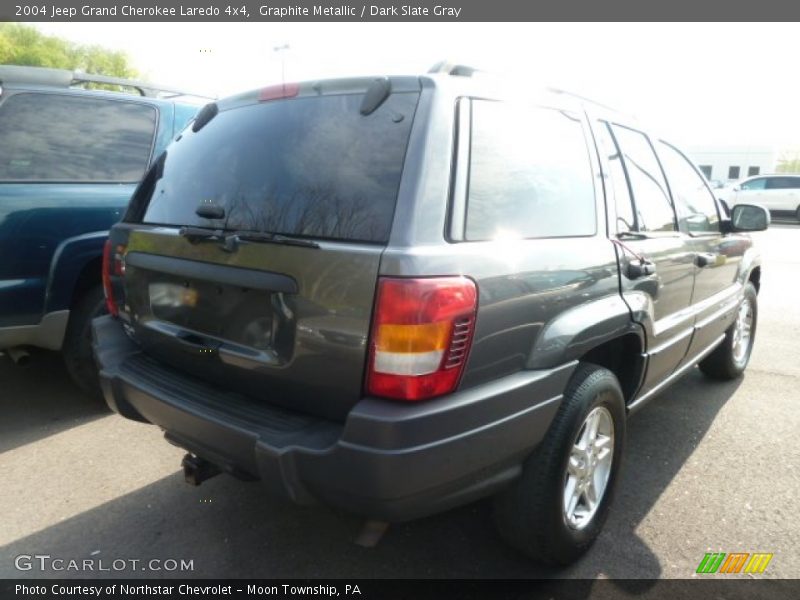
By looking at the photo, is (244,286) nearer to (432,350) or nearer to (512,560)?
(432,350)

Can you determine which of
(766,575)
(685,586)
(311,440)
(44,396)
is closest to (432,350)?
(311,440)

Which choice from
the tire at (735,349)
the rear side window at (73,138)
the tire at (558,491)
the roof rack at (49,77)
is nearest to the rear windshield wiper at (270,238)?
the tire at (558,491)

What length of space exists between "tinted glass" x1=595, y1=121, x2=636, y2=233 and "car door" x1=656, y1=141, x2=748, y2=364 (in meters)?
0.67

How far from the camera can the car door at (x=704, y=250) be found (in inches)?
131

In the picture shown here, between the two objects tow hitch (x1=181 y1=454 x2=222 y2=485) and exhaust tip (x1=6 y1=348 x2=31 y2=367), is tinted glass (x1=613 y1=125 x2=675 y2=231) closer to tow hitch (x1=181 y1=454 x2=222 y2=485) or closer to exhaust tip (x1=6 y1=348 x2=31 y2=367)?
tow hitch (x1=181 y1=454 x2=222 y2=485)

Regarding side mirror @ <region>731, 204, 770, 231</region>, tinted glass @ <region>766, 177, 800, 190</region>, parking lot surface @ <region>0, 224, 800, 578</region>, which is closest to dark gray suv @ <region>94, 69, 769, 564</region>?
parking lot surface @ <region>0, 224, 800, 578</region>

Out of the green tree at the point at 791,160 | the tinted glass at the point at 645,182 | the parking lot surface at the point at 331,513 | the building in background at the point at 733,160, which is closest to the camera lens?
the parking lot surface at the point at 331,513

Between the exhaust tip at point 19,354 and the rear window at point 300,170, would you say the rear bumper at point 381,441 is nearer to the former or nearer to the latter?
the rear window at point 300,170

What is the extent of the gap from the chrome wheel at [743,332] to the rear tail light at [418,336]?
11.4 ft

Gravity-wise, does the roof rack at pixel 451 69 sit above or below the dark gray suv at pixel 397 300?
above

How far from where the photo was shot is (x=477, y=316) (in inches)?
71.4

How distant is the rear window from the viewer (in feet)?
6.25

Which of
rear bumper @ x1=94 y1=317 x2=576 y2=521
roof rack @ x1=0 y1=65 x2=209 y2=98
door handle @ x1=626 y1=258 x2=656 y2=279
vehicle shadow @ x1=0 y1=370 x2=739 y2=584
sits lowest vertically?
vehicle shadow @ x1=0 y1=370 x2=739 y2=584

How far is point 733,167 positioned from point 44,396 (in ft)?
196
